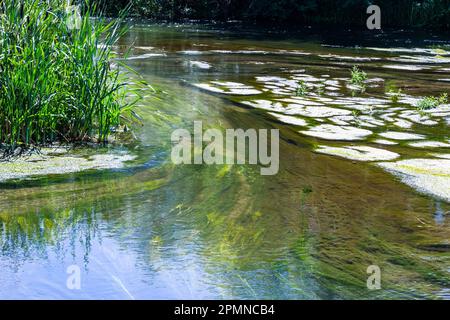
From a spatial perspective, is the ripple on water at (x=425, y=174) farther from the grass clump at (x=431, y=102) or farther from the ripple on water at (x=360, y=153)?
the grass clump at (x=431, y=102)

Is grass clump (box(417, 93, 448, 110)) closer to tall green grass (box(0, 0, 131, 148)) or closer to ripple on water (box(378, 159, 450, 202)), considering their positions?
ripple on water (box(378, 159, 450, 202))

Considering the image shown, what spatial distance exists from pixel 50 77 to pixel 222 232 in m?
2.25

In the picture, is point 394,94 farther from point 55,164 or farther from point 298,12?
point 298,12

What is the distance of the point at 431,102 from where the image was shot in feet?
25.4

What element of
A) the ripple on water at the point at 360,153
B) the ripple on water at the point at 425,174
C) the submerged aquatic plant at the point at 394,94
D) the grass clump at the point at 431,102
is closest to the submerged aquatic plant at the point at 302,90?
the submerged aquatic plant at the point at 394,94

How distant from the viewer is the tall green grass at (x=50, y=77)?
5238 millimetres

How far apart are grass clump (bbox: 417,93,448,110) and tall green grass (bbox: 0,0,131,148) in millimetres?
3493

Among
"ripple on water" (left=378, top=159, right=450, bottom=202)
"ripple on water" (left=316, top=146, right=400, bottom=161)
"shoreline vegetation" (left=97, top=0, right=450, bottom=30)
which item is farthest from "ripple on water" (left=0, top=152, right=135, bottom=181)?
"shoreline vegetation" (left=97, top=0, right=450, bottom=30)

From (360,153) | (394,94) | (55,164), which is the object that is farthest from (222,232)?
(394,94)

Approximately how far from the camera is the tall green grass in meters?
5.24

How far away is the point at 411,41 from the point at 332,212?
41.8 ft

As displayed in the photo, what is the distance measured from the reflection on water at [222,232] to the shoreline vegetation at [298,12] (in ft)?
49.0
